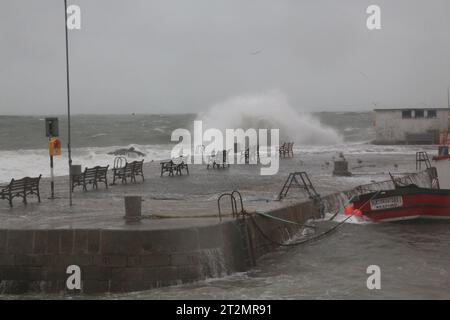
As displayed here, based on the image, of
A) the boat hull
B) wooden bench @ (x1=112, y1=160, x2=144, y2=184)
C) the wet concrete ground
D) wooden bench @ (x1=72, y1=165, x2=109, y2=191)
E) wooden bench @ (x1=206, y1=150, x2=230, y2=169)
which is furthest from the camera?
wooden bench @ (x1=206, y1=150, x2=230, y2=169)

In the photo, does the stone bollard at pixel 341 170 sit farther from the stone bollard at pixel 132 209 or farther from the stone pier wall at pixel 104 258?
the stone pier wall at pixel 104 258

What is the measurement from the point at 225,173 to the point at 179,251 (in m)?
14.9

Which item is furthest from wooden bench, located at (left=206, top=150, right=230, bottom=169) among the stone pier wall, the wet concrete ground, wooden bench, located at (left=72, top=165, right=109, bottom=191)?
the stone pier wall

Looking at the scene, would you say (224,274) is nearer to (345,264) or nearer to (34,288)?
(345,264)

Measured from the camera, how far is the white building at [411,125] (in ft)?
167

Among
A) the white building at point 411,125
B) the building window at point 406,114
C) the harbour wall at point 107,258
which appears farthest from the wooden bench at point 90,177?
the building window at point 406,114

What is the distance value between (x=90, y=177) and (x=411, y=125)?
37.4 metres

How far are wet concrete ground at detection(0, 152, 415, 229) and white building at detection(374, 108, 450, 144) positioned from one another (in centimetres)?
2235

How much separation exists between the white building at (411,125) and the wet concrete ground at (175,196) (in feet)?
73.3

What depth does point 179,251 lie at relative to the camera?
36.7 ft

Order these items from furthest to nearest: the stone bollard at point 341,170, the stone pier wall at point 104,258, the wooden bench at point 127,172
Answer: the stone bollard at point 341,170, the wooden bench at point 127,172, the stone pier wall at point 104,258

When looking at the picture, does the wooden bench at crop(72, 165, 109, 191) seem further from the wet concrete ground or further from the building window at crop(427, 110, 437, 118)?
the building window at crop(427, 110, 437, 118)

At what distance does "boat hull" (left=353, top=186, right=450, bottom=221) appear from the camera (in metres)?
17.9

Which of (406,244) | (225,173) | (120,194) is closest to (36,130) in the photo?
(225,173)
